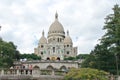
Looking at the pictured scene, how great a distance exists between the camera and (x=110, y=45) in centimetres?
4256

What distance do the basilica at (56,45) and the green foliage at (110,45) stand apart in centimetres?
8804

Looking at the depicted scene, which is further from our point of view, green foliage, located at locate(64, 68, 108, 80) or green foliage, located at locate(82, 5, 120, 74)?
green foliage, located at locate(82, 5, 120, 74)

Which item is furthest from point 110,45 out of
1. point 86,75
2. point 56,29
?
point 56,29

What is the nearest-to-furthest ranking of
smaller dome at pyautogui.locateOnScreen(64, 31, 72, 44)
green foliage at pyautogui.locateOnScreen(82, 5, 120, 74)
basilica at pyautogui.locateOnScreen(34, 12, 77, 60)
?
green foliage at pyautogui.locateOnScreen(82, 5, 120, 74) < basilica at pyautogui.locateOnScreen(34, 12, 77, 60) < smaller dome at pyautogui.locateOnScreen(64, 31, 72, 44)

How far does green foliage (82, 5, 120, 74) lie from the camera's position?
41.0 metres

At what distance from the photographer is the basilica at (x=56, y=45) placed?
136m

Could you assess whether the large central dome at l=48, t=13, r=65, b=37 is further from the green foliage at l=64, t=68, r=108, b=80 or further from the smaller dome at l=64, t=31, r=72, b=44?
the green foliage at l=64, t=68, r=108, b=80

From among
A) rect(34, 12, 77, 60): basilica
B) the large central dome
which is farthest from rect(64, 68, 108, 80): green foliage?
the large central dome

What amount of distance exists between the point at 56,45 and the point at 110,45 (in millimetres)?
94763

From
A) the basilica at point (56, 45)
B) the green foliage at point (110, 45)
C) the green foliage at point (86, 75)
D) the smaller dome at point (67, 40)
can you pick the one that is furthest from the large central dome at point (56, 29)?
the green foliage at point (86, 75)

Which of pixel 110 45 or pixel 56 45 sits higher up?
pixel 56 45

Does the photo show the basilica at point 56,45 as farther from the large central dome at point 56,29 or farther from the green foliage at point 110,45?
the green foliage at point 110,45

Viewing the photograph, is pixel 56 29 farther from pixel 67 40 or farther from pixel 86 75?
pixel 86 75

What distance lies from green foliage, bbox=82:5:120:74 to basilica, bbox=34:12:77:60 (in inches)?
3466
